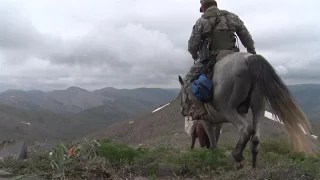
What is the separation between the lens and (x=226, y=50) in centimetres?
755

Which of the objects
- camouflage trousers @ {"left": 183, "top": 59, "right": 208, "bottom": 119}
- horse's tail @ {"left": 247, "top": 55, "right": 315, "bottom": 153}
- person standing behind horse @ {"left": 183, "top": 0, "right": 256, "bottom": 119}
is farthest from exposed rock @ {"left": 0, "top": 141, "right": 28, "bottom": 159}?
horse's tail @ {"left": 247, "top": 55, "right": 315, "bottom": 153}

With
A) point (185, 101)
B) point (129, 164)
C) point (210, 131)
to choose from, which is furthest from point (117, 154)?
point (210, 131)

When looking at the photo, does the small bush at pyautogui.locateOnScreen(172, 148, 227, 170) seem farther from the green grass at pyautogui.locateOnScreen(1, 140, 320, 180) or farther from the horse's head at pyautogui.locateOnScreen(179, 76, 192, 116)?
the horse's head at pyautogui.locateOnScreen(179, 76, 192, 116)

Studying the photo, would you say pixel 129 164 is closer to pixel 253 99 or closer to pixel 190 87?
pixel 190 87

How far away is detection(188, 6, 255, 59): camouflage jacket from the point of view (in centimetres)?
771

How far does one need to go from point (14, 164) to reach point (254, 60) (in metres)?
4.09

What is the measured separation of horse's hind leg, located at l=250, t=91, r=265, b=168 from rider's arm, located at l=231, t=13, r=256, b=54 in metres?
1.87

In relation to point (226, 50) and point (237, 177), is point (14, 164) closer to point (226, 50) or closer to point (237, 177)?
point (237, 177)

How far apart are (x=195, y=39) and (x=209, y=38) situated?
27 cm

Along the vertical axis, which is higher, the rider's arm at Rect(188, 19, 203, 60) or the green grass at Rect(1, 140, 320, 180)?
the rider's arm at Rect(188, 19, 203, 60)

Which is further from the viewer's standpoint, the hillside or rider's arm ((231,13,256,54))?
the hillside

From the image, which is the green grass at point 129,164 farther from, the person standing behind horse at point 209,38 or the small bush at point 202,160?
the person standing behind horse at point 209,38

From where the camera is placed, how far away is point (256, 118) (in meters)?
6.55

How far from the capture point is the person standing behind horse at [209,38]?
7672 millimetres
